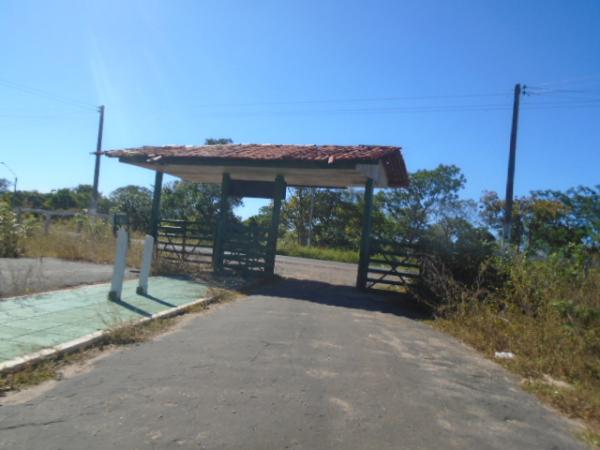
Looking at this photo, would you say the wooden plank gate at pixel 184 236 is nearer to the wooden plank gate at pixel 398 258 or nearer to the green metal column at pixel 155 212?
the green metal column at pixel 155 212

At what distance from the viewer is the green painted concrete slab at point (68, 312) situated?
5055 mm

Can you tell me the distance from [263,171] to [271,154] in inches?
48.5

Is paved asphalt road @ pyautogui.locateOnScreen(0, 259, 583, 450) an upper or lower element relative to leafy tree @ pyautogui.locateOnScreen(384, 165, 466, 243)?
lower

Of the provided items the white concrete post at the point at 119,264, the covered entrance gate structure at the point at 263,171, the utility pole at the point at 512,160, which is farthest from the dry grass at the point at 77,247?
the utility pole at the point at 512,160

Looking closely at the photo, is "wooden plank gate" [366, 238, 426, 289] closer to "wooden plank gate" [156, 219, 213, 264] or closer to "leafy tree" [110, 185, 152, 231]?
"wooden plank gate" [156, 219, 213, 264]

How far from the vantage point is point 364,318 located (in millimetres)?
8414

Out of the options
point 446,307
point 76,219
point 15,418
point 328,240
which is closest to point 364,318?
point 446,307

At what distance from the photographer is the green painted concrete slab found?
5.05 metres

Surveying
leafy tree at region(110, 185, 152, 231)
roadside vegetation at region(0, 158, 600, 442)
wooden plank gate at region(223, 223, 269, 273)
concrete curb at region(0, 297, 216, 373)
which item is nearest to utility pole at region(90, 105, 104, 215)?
leafy tree at region(110, 185, 152, 231)

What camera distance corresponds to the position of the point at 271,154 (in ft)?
41.0

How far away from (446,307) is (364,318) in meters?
1.43

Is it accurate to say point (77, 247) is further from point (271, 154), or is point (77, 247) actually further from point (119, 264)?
point (119, 264)

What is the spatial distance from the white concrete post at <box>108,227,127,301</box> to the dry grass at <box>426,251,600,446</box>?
5.25m

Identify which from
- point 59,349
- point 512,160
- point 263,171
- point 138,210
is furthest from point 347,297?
point 138,210
